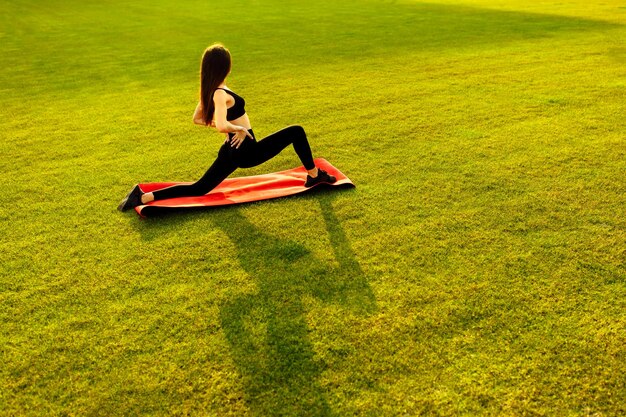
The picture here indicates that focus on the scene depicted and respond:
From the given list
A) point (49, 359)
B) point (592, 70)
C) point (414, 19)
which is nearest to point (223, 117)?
point (49, 359)

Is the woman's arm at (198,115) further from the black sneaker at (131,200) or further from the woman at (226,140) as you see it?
the black sneaker at (131,200)

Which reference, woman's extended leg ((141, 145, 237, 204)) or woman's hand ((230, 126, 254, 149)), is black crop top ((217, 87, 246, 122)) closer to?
woman's hand ((230, 126, 254, 149))

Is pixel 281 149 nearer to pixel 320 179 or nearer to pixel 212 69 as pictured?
pixel 320 179

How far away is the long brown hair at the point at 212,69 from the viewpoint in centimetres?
409

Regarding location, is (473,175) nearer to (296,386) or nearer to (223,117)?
(223,117)

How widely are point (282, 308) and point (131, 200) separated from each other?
191cm

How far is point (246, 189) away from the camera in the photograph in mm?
4648

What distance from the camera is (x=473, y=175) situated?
4781mm

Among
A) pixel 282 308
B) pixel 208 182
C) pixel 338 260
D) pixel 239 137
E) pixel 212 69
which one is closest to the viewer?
pixel 282 308

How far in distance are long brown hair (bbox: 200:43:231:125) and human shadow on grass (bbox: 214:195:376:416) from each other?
1.00 metres

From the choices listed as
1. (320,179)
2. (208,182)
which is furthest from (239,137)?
(320,179)

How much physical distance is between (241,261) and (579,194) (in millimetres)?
2856

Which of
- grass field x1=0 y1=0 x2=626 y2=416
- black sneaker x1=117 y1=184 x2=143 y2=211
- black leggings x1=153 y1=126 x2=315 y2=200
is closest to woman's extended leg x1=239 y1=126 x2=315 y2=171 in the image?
black leggings x1=153 y1=126 x2=315 y2=200

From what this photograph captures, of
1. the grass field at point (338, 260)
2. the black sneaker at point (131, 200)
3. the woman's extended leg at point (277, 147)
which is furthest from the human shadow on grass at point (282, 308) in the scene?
the black sneaker at point (131, 200)
